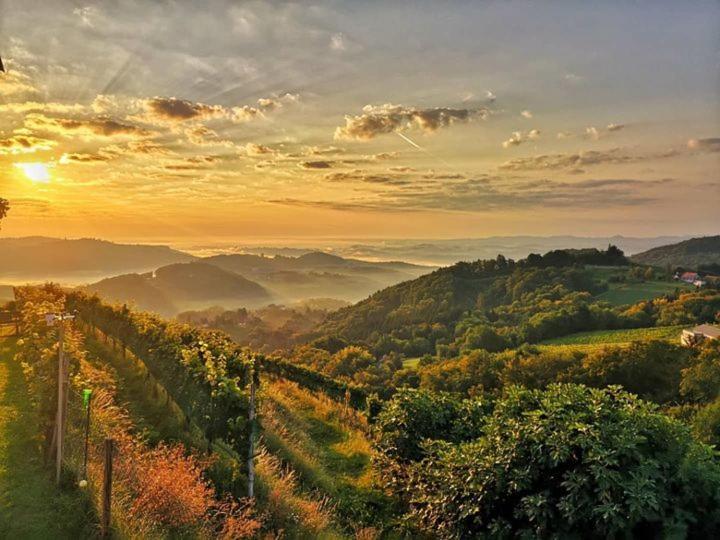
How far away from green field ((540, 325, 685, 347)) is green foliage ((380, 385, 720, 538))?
207ft

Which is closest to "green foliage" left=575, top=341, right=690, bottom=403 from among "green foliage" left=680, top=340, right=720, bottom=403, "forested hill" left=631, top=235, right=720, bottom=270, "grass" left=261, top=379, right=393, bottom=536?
"green foliage" left=680, top=340, right=720, bottom=403

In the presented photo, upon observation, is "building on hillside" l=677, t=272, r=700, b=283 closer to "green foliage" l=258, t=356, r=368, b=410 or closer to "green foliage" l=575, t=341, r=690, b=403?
"green foliage" l=575, t=341, r=690, b=403

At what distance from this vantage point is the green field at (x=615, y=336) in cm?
6502

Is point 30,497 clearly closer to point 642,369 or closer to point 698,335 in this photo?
point 642,369

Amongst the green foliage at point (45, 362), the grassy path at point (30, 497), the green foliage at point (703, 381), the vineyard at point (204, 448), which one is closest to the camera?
the grassy path at point (30, 497)

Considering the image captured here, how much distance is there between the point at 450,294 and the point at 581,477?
118426 millimetres

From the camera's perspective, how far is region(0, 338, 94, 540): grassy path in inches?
311

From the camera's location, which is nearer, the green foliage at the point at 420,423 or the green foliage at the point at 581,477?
the green foliage at the point at 581,477

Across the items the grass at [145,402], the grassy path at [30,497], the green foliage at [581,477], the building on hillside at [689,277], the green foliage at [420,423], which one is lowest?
the grass at [145,402]

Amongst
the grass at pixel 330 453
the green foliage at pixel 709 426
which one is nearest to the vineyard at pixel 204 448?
the grass at pixel 330 453

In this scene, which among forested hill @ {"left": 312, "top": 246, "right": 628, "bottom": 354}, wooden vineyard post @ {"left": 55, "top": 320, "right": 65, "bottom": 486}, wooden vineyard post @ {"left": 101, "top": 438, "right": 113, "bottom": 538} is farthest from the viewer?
forested hill @ {"left": 312, "top": 246, "right": 628, "bottom": 354}

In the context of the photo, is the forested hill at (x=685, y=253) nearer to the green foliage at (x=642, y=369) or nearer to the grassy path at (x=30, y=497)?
the green foliage at (x=642, y=369)

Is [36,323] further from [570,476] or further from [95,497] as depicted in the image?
[570,476]

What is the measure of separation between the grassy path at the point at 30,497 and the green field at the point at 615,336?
220 feet
